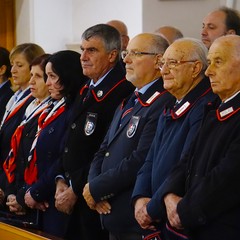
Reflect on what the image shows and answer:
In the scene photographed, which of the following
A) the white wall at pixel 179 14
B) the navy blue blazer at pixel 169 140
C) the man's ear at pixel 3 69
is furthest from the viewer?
the man's ear at pixel 3 69

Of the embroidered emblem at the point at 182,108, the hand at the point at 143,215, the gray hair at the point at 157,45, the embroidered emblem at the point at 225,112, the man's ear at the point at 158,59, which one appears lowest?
the hand at the point at 143,215

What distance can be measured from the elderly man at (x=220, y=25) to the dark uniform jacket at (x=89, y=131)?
21.2 inches

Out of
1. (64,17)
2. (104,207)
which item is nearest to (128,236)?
(104,207)

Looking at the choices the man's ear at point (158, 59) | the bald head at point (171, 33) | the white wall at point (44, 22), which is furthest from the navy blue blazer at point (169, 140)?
the white wall at point (44, 22)

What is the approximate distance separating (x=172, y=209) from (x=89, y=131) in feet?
3.37

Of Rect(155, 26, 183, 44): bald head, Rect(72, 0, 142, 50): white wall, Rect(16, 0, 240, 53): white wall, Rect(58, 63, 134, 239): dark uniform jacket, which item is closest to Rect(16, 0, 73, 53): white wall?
Rect(16, 0, 240, 53): white wall

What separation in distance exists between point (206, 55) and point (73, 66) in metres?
1.10

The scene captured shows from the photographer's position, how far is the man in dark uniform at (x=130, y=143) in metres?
3.03

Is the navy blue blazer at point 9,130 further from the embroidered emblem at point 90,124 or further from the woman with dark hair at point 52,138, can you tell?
the embroidered emblem at point 90,124

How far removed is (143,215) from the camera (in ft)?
9.19

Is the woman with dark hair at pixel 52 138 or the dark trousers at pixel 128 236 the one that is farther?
the woman with dark hair at pixel 52 138

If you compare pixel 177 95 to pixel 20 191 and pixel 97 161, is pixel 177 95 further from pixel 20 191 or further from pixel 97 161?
pixel 20 191

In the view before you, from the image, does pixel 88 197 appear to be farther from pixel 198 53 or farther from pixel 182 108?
pixel 198 53

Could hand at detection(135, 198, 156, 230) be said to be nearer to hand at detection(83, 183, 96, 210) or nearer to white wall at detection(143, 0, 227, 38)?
hand at detection(83, 183, 96, 210)
